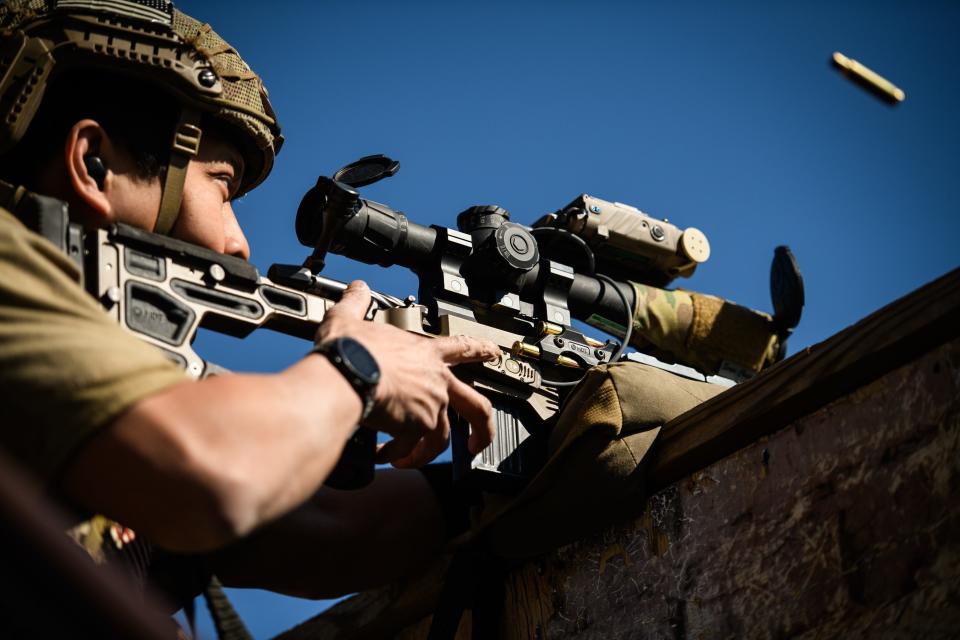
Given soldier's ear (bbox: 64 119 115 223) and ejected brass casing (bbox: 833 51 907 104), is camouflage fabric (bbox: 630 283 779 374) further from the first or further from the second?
soldier's ear (bbox: 64 119 115 223)

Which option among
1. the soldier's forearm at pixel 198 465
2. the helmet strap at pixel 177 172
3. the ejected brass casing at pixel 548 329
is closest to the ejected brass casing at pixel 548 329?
the ejected brass casing at pixel 548 329

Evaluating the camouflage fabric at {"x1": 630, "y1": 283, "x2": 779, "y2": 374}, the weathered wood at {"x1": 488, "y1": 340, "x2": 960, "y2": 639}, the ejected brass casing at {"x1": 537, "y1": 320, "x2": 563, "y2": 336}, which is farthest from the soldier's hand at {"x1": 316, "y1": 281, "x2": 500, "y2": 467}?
the camouflage fabric at {"x1": 630, "y1": 283, "x2": 779, "y2": 374}

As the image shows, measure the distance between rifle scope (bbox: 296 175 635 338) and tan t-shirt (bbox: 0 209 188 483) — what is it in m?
1.67

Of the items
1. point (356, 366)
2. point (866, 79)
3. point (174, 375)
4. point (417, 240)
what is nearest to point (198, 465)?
point (174, 375)

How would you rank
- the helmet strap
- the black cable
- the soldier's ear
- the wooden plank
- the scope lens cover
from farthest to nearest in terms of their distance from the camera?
the black cable
the scope lens cover
the helmet strap
the soldier's ear
the wooden plank

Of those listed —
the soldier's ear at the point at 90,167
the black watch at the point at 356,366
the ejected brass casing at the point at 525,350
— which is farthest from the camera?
the ejected brass casing at the point at 525,350

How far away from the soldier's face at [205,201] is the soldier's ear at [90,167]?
5 centimetres

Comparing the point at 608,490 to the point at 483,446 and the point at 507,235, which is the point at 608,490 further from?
the point at 507,235

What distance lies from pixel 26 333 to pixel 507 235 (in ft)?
7.71

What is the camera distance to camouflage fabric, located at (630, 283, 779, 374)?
4.66 metres

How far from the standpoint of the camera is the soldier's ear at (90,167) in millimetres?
2547

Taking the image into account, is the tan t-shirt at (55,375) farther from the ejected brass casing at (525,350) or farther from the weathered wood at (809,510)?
the ejected brass casing at (525,350)

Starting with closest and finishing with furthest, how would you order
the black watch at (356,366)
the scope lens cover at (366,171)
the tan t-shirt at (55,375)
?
the tan t-shirt at (55,375)
the black watch at (356,366)
the scope lens cover at (366,171)

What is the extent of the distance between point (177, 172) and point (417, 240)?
1.16 metres
